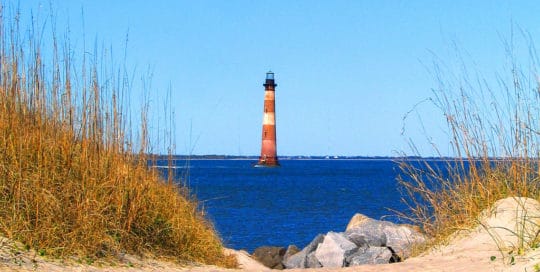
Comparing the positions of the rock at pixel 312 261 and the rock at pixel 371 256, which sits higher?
the rock at pixel 371 256

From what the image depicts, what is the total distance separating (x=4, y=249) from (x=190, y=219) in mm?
2343

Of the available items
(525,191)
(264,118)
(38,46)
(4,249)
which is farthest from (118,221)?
(264,118)

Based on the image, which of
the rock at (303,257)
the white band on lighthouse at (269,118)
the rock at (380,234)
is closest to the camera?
the rock at (380,234)

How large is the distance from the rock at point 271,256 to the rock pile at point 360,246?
0.44 meters

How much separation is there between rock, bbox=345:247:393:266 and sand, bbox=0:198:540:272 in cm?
256

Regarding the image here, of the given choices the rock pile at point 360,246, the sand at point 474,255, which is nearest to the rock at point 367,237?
the rock pile at point 360,246

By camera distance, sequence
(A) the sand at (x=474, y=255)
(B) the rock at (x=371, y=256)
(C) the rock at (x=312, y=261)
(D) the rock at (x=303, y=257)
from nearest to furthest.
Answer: (A) the sand at (x=474, y=255) < (B) the rock at (x=371, y=256) < (C) the rock at (x=312, y=261) < (D) the rock at (x=303, y=257)

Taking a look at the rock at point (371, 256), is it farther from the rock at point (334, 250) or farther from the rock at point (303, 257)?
the rock at point (303, 257)

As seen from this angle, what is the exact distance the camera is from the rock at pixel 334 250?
1072 centimetres

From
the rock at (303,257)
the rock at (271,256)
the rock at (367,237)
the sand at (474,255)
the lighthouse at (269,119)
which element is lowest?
the rock at (271,256)

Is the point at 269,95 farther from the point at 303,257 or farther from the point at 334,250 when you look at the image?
the point at 334,250

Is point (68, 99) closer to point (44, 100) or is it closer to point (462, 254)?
point (44, 100)

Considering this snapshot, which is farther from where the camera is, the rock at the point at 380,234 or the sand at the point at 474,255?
the rock at the point at 380,234

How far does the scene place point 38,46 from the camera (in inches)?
273
